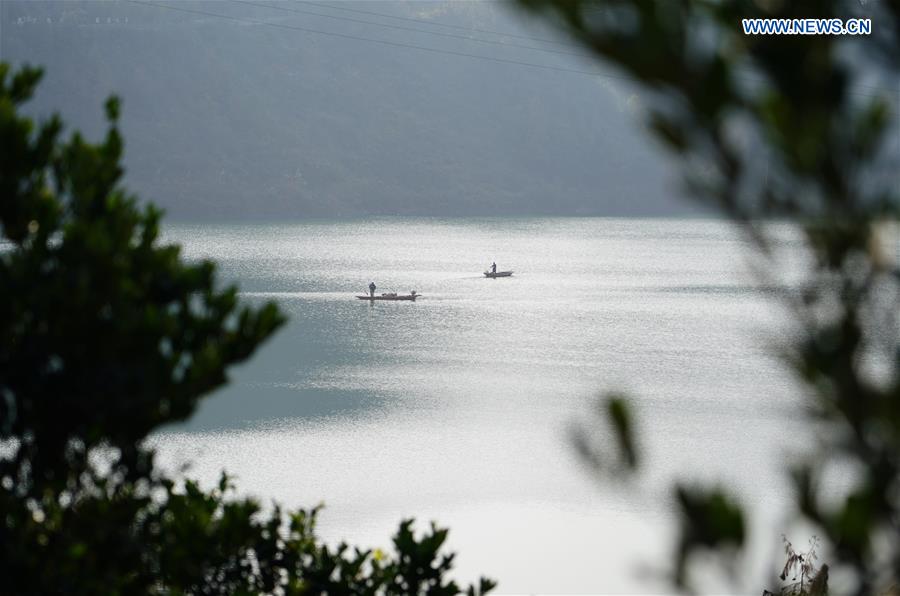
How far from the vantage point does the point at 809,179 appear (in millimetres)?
1857

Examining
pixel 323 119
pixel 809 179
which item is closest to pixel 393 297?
pixel 809 179

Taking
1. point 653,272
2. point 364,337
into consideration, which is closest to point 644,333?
point 364,337

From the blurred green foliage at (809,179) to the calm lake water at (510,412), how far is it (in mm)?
94

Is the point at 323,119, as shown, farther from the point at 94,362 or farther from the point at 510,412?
the point at 94,362

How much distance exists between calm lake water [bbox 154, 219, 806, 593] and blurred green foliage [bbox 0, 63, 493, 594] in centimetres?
70

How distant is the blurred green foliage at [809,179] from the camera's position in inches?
71.9

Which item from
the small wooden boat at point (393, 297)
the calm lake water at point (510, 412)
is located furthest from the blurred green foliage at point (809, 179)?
the small wooden boat at point (393, 297)

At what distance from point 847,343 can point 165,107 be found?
Result: 12072cm

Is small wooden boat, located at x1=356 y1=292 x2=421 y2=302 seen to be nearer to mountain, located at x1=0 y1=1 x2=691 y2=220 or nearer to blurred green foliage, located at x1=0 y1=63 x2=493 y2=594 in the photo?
blurred green foliage, located at x1=0 y1=63 x2=493 y2=594

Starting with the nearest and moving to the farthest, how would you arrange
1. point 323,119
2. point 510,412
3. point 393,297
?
1. point 510,412
2. point 393,297
3. point 323,119

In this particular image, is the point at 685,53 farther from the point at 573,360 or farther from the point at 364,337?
the point at 364,337

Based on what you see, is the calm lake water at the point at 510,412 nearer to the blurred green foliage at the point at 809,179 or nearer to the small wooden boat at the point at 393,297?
the blurred green foliage at the point at 809,179

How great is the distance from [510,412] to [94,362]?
67.5 ft

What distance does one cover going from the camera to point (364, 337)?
115 ft
